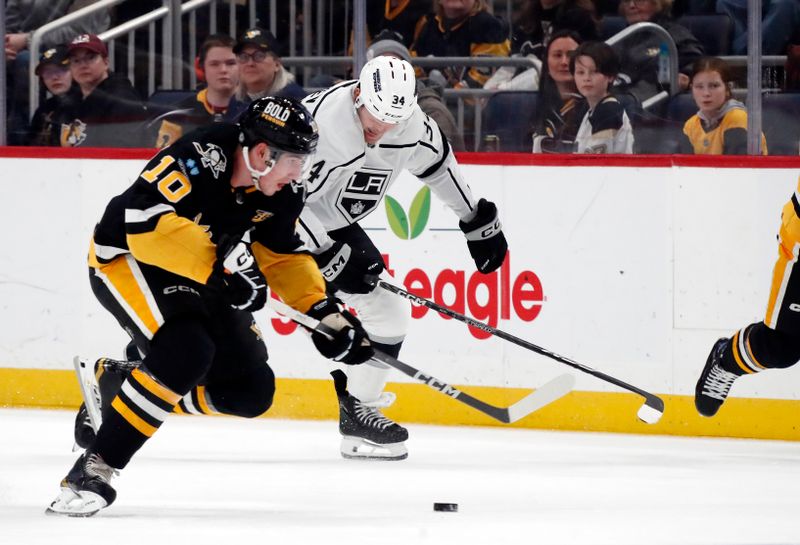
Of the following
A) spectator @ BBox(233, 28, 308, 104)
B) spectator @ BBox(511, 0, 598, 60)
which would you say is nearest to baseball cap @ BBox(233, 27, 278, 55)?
spectator @ BBox(233, 28, 308, 104)

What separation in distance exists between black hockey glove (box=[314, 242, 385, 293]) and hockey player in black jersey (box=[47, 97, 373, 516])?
0.54 m

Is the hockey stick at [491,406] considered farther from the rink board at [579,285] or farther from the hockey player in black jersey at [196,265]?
the rink board at [579,285]

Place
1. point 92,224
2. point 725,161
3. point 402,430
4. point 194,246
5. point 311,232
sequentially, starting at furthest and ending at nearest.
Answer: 1. point 92,224
2. point 725,161
3. point 402,430
4. point 311,232
5. point 194,246

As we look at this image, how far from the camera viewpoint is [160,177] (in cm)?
372

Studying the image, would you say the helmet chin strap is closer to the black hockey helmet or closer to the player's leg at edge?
the black hockey helmet

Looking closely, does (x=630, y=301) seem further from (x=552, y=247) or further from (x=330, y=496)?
(x=330, y=496)

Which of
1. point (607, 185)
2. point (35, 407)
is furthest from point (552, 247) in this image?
point (35, 407)

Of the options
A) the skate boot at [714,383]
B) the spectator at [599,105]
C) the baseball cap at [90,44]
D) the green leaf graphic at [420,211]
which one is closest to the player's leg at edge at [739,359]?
the skate boot at [714,383]

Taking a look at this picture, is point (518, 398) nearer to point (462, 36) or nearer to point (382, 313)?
point (382, 313)

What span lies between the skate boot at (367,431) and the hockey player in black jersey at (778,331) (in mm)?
1008

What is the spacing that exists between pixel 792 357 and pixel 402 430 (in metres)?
1.20

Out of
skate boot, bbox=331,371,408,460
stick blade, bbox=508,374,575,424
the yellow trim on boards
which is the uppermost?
stick blade, bbox=508,374,575,424

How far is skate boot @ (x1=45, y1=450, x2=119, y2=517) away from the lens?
3656 millimetres

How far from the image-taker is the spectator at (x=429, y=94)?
5.61 metres
